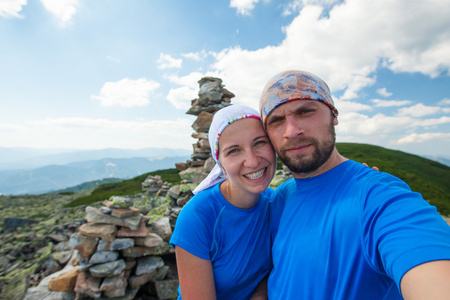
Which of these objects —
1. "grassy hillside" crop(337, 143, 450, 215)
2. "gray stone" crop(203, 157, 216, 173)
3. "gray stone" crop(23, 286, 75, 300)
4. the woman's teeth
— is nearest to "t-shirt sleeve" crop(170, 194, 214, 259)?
the woman's teeth

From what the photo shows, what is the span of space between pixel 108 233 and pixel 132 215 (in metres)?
0.94

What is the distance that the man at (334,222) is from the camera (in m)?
1.27

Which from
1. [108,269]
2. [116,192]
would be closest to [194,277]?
[108,269]

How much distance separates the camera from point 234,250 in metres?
2.60

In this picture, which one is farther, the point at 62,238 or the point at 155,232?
the point at 62,238

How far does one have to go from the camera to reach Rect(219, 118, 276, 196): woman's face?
8.52ft

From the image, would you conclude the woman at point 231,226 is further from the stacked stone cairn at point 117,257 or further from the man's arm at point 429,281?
the stacked stone cairn at point 117,257

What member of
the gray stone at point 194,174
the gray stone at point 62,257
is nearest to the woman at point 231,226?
the gray stone at point 194,174

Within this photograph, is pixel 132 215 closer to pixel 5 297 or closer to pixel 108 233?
pixel 108 233

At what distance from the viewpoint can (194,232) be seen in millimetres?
2445

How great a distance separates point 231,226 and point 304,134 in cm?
144

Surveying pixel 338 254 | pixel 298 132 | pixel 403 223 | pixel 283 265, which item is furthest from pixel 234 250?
pixel 403 223

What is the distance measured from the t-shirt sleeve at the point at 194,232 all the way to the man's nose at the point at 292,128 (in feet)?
4.47

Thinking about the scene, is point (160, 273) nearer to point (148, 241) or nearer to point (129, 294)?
point (129, 294)
